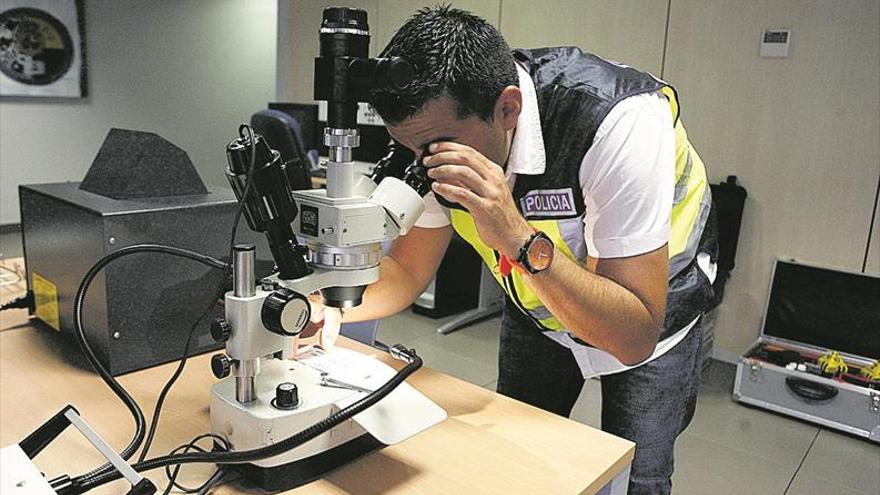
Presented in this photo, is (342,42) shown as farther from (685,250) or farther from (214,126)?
(214,126)

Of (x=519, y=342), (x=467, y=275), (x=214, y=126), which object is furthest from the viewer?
(x=214, y=126)

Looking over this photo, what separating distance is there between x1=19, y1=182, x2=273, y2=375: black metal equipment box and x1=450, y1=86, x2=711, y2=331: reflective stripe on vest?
1.29ft

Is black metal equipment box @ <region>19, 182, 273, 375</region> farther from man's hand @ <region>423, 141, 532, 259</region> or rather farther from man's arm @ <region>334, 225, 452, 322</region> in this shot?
man's hand @ <region>423, 141, 532, 259</region>

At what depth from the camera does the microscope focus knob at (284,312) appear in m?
0.72

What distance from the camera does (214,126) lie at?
646 cm

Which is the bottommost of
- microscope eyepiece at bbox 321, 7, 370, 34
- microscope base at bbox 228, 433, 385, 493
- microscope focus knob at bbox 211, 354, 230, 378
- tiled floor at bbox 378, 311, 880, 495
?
tiled floor at bbox 378, 311, 880, 495

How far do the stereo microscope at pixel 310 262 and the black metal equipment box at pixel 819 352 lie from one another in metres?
2.32

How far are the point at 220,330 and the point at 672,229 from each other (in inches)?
31.8

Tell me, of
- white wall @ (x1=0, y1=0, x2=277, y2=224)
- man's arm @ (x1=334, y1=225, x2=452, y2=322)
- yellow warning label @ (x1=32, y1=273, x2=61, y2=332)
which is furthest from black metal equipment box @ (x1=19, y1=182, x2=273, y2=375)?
white wall @ (x1=0, y1=0, x2=277, y2=224)

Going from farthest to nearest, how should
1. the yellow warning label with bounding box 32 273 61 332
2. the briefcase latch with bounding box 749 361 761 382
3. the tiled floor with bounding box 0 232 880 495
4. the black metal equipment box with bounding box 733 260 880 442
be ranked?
1. the briefcase latch with bounding box 749 361 761 382
2. the black metal equipment box with bounding box 733 260 880 442
3. the tiled floor with bounding box 0 232 880 495
4. the yellow warning label with bounding box 32 273 61 332

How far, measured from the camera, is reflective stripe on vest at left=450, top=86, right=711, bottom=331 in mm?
1141

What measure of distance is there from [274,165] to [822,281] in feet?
9.38

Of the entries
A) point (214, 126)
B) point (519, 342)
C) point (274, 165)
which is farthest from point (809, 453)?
point (214, 126)

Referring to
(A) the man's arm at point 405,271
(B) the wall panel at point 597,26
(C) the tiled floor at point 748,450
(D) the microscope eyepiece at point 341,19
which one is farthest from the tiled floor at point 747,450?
(D) the microscope eyepiece at point 341,19
